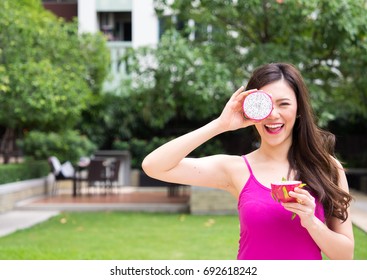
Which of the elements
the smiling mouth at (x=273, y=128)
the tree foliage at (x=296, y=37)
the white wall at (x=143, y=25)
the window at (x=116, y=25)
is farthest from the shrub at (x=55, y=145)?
the smiling mouth at (x=273, y=128)

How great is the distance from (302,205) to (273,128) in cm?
35

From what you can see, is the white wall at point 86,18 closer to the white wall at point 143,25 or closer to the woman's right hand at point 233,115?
the white wall at point 143,25

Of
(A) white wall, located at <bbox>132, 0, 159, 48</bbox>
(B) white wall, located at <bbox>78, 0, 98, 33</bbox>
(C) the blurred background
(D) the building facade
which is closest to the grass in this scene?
(C) the blurred background

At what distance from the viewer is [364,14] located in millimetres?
9938

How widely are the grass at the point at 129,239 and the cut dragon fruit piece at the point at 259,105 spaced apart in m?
4.66

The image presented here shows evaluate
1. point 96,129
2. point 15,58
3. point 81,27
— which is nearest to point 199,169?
point 15,58

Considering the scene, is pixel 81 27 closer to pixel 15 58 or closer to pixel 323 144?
pixel 15 58

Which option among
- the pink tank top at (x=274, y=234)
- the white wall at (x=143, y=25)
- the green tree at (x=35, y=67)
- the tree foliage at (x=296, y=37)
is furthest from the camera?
the white wall at (x=143, y=25)

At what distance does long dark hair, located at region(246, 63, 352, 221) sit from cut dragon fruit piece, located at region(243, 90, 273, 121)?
15 centimetres

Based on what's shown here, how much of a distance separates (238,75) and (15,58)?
3.95 meters

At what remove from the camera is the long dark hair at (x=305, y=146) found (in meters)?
1.96

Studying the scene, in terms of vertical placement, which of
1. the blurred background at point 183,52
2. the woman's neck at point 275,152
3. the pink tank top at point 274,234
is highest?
the blurred background at point 183,52
